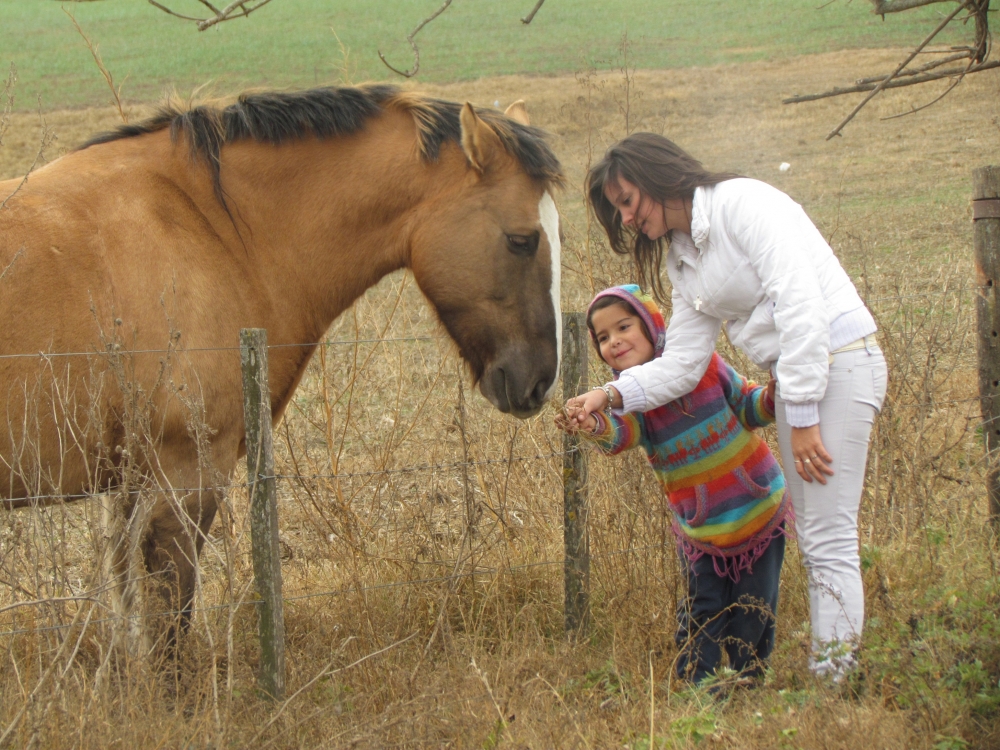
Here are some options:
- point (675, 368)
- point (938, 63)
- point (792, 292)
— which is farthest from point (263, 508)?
point (938, 63)

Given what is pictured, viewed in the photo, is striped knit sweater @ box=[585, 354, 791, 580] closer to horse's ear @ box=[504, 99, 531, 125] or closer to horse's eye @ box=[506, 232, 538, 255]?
horse's eye @ box=[506, 232, 538, 255]

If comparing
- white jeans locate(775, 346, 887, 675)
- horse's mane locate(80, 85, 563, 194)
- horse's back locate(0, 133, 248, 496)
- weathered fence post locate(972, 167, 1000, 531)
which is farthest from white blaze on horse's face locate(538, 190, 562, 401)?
weathered fence post locate(972, 167, 1000, 531)

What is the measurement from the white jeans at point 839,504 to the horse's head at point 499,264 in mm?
961

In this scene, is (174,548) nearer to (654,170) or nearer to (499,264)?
(499,264)

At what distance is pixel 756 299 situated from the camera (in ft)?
9.02

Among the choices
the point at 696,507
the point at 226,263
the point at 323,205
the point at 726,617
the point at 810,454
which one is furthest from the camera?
the point at 323,205

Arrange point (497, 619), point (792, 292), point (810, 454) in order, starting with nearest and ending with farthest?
1. point (792, 292)
2. point (810, 454)
3. point (497, 619)

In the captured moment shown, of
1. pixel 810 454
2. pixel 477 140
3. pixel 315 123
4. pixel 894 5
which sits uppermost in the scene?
pixel 894 5

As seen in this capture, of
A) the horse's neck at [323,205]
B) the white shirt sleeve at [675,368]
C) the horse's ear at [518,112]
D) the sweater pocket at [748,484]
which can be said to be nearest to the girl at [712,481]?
A: the sweater pocket at [748,484]

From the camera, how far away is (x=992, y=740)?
235 centimetres

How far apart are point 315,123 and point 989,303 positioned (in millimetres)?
3226

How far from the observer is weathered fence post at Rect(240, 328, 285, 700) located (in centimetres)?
283

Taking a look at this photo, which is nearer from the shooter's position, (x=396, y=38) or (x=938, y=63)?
(x=938, y=63)

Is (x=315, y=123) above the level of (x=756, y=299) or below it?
above
